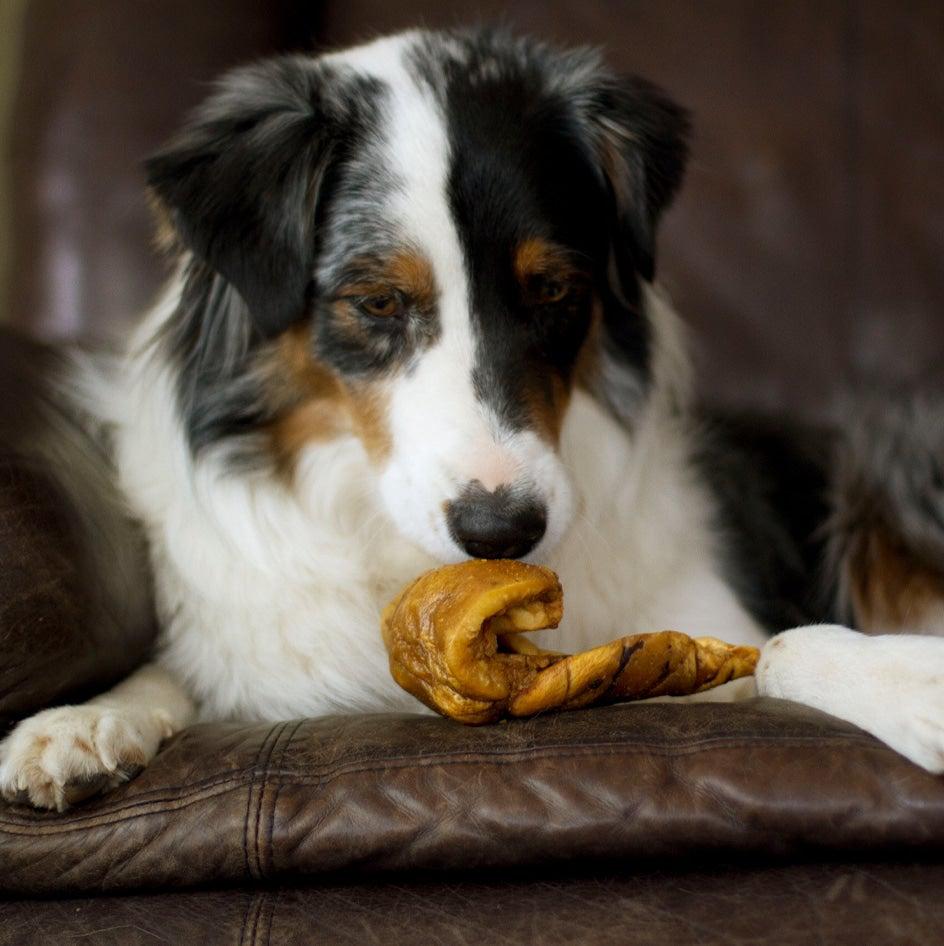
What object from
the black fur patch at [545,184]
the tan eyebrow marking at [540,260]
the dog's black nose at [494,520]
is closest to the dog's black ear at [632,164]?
the black fur patch at [545,184]

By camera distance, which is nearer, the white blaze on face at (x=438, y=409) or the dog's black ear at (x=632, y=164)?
the white blaze on face at (x=438, y=409)

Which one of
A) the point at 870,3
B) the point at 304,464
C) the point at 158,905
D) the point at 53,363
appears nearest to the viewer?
the point at 158,905

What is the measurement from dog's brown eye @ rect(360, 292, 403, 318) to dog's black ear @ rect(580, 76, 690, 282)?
0.45m

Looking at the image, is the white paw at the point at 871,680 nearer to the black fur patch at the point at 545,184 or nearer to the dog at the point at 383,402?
the dog at the point at 383,402

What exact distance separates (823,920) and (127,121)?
2.17m

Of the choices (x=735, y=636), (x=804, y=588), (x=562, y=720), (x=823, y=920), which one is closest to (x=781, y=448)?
(x=804, y=588)

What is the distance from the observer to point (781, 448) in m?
2.54

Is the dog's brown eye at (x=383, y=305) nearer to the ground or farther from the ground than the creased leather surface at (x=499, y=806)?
farther from the ground

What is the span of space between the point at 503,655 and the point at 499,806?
0.21m

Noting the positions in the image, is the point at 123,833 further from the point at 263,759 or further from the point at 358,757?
the point at 358,757

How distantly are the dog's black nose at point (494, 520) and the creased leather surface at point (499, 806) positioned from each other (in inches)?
10.1

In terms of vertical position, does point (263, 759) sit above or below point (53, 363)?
below

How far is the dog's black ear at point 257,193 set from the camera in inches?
68.1

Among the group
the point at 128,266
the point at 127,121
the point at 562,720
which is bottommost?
the point at 562,720
